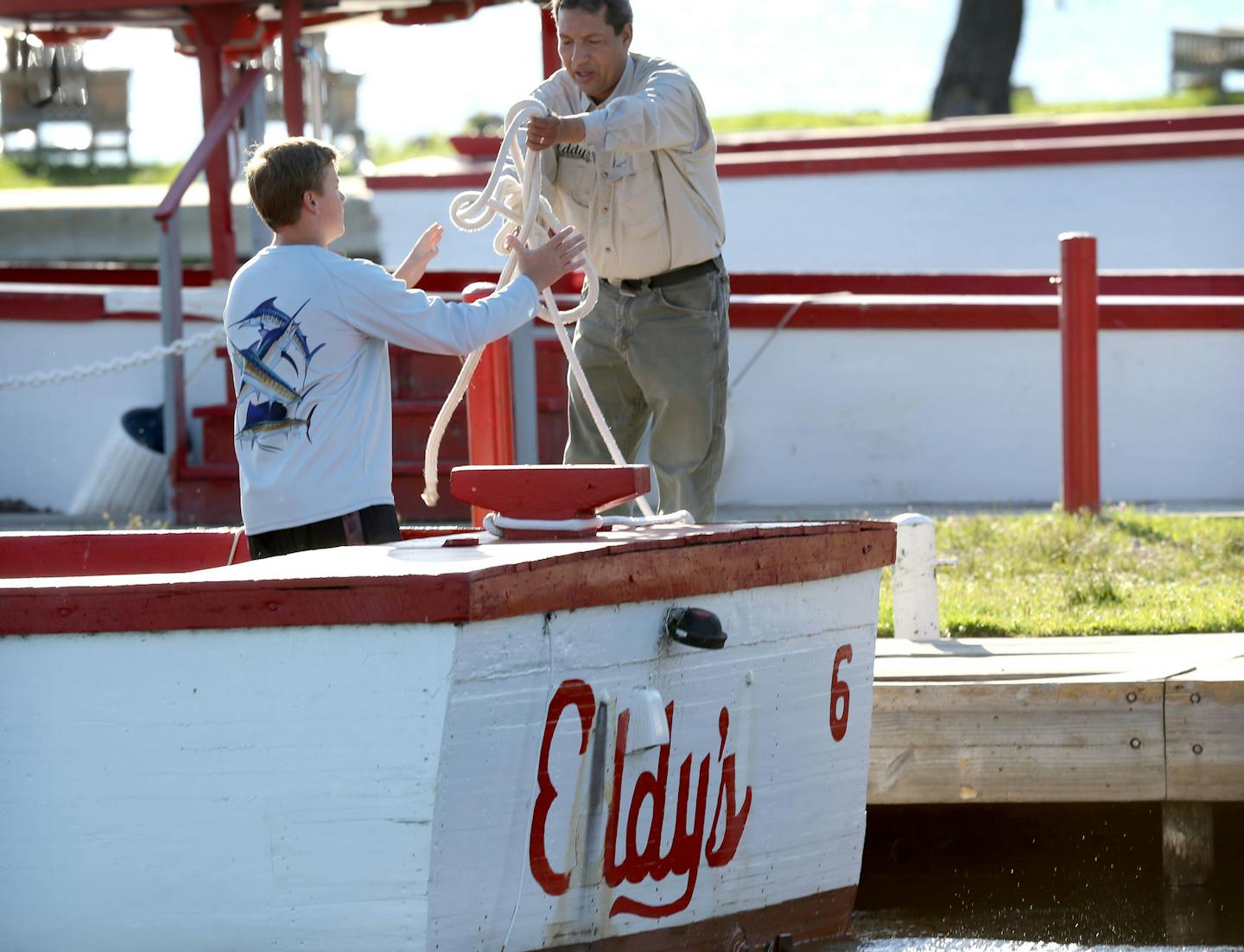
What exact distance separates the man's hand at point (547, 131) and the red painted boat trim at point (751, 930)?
5.55ft

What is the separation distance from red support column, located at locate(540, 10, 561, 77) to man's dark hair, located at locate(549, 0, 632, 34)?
8.00ft

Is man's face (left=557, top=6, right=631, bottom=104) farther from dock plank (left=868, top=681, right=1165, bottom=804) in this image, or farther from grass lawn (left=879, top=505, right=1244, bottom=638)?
grass lawn (left=879, top=505, right=1244, bottom=638)

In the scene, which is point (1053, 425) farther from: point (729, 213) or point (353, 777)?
point (353, 777)

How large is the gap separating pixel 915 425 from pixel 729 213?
4.71 metres

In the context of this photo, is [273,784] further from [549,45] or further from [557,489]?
[549,45]

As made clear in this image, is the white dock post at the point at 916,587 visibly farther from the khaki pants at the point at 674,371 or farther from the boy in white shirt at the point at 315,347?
the boy in white shirt at the point at 315,347

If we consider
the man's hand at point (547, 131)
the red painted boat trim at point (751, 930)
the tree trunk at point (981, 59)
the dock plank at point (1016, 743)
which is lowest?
the red painted boat trim at point (751, 930)

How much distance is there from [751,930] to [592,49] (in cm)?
213

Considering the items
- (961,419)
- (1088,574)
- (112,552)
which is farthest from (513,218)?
(961,419)

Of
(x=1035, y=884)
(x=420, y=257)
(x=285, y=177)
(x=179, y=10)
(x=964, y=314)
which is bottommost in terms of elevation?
(x=1035, y=884)

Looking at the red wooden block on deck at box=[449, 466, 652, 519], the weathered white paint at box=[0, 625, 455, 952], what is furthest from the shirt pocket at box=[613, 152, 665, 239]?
the weathered white paint at box=[0, 625, 455, 952]

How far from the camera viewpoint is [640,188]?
484 centimetres

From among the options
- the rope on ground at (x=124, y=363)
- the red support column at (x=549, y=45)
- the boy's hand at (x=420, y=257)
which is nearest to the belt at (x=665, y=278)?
the boy's hand at (x=420, y=257)

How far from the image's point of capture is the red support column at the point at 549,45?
719 centimetres
